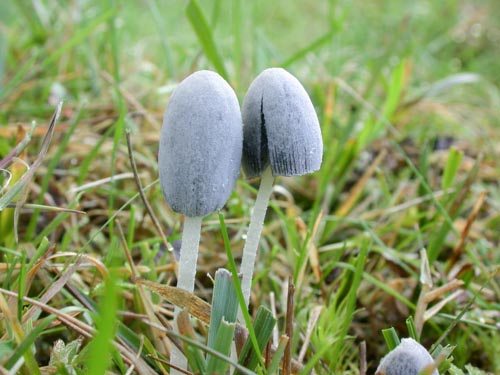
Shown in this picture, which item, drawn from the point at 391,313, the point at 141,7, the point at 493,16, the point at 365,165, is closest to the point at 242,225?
the point at 391,313

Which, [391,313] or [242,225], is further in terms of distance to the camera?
[242,225]

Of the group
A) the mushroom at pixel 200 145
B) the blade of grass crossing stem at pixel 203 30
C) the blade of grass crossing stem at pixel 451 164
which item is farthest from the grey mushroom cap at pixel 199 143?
the blade of grass crossing stem at pixel 451 164

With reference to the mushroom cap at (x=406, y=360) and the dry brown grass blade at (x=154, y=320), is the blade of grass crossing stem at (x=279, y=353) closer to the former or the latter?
the mushroom cap at (x=406, y=360)

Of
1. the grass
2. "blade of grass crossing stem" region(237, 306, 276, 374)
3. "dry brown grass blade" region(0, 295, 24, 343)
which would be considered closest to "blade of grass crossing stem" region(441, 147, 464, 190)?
the grass

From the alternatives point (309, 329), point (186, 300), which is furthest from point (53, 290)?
point (309, 329)

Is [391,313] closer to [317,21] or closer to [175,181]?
[175,181]
